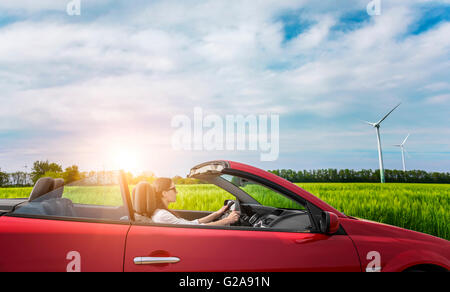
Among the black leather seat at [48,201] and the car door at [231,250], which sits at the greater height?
the black leather seat at [48,201]

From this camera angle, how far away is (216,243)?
270 centimetres

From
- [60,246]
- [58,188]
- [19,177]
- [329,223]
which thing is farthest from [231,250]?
[19,177]

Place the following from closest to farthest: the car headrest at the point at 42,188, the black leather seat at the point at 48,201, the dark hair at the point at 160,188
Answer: the black leather seat at the point at 48,201
the car headrest at the point at 42,188
the dark hair at the point at 160,188

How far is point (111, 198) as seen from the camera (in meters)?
3.89

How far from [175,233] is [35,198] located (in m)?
1.44

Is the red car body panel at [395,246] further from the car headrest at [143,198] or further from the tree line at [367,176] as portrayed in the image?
the tree line at [367,176]

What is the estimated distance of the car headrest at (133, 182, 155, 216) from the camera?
3379 mm

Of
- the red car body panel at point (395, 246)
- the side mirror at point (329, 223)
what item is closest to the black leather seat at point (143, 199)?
the side mirror at point (329, 223)

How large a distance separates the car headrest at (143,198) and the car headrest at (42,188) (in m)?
0.80

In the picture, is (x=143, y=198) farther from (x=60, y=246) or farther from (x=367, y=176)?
(x=367, y=176)

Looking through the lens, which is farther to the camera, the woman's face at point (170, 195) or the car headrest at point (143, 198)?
the woman's face at point (170, 195)

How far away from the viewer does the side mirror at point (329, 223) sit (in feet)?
8.91
